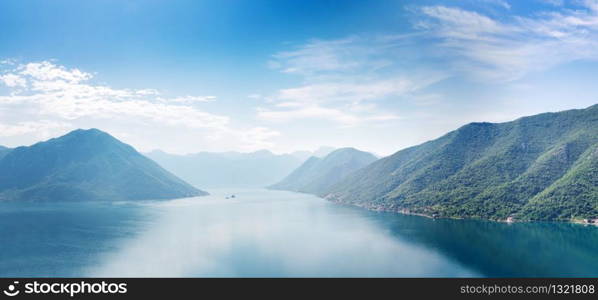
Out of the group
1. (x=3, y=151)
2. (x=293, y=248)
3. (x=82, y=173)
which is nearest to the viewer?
(x=293, y=248)

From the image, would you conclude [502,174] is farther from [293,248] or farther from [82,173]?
[82,173]

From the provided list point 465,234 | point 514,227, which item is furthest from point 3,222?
point 514,227

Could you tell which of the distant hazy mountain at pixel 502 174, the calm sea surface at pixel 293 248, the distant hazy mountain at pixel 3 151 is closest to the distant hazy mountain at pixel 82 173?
the distant hazy mountain at pixel 3 151

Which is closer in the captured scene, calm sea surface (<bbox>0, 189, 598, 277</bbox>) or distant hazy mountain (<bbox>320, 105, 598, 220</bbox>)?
calm sea surface (<bbox>0, 189, 598, 277</bbox>)

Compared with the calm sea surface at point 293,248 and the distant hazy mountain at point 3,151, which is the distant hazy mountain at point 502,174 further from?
the distant hazy mountain at point 3,151

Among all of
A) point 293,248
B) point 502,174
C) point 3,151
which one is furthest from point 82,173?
point 502,174

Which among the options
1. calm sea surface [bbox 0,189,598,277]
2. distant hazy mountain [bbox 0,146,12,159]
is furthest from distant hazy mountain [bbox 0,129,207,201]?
calm sea surface [bbox 0,189,598,277]

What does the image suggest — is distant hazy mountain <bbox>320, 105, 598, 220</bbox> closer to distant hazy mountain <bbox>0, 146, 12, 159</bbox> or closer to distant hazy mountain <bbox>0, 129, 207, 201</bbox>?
distant hazy mountain <bbox>0, 129, 207, 201</bbox>
